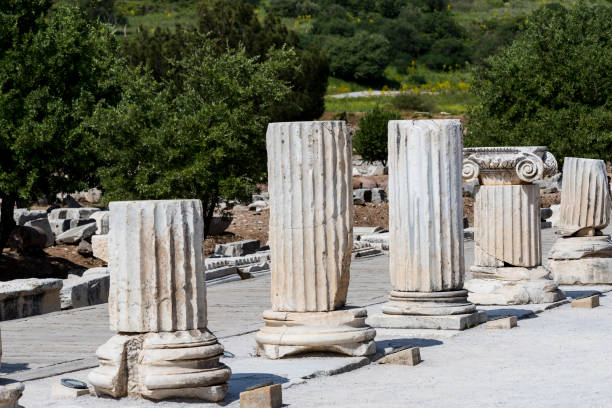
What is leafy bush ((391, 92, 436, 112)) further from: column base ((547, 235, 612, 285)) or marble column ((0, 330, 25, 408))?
marble column ((0, 330, 25, 408))

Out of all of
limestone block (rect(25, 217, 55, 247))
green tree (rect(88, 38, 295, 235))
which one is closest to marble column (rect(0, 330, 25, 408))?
green tree (rect(88, 38, 295, 235))

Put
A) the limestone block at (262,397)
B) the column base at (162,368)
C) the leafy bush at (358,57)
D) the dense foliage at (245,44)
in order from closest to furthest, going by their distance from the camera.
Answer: the limestone block at (262,397)
the column base at (162,368)
the dense foliage at (245,44)
the leafy bush at (358,57)

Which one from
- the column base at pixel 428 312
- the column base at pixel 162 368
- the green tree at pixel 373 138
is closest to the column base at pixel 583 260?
the column base at pixel 428 312

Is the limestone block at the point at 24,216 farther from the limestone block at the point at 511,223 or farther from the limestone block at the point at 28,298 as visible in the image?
the limestone block at the point at 511,223

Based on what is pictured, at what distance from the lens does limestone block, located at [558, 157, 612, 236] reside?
1533 cm

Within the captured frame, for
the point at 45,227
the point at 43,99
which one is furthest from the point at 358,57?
the point at 43,99

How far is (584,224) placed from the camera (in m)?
15.4

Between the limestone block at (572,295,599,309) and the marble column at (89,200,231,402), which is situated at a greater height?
the marble column at (89,200,231,402)

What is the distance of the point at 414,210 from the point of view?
1121 centimetres

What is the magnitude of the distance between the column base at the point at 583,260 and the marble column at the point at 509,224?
203 cm

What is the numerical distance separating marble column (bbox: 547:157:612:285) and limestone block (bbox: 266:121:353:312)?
6565 mm

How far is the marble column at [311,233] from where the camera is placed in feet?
31.3

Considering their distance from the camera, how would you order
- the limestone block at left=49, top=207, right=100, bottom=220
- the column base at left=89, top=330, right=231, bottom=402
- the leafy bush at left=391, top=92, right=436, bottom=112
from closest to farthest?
1. the column base at left=89, top=330, right=231, bottom=402
2. the limestone block at left=49, top=207, right=100, bottom=220
3. the leafy bush at left=391, top=92, right=436, bottom=112

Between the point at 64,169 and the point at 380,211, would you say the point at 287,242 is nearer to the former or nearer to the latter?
the point at 64,169
